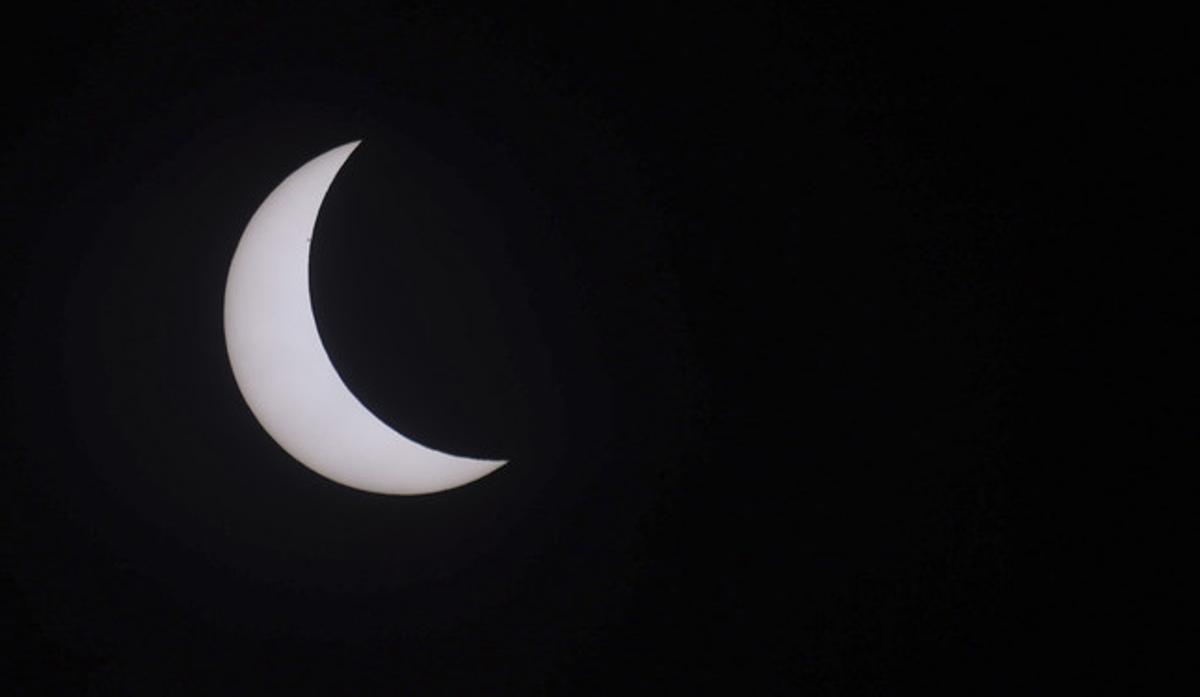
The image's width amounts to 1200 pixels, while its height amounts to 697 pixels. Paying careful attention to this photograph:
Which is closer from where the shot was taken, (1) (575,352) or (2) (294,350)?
(2) (294,350)

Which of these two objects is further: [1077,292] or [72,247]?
[1077,292]

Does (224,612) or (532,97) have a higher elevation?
(532,97)

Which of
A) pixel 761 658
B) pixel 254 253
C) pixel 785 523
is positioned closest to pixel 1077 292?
pixel 785 523

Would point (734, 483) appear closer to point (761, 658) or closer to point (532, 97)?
point (761, 658)
